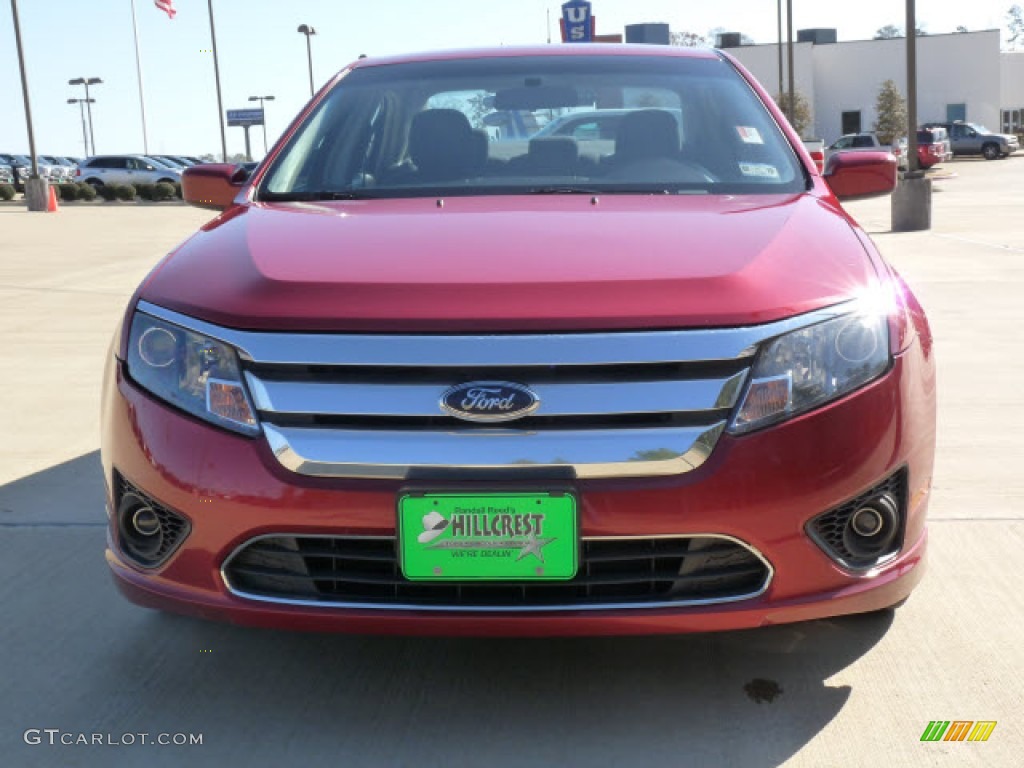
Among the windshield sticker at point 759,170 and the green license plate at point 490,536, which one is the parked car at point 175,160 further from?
the green license plate at point 490,536

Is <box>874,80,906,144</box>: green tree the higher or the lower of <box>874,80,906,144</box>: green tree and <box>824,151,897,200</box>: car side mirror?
the lower

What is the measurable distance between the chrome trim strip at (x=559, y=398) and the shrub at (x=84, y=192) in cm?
3635

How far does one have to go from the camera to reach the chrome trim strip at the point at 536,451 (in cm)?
232

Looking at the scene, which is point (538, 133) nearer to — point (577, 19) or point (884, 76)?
point (577, 19)

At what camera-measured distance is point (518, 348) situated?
2.35 meters

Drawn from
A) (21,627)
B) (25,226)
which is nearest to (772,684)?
(21,627)

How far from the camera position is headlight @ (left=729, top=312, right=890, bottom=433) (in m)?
2.39

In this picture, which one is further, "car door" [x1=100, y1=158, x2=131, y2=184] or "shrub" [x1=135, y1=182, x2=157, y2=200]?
"car door" [x1=100, y1=158, x2=131, y2=184]

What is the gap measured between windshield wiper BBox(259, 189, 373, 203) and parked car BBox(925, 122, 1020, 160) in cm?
5010

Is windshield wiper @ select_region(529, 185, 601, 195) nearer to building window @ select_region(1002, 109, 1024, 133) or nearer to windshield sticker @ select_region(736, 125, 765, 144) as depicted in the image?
windshield sticker @ select_region(736, 125, 765, 144)

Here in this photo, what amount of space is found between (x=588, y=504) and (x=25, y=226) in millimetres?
22004

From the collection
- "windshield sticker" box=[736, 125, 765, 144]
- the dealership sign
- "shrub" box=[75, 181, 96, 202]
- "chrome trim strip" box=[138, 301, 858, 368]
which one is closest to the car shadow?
"chrome trim strip" box=[138, 301, 858, 368]

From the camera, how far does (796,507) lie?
239cm

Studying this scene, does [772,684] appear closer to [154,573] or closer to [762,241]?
[762,241]
